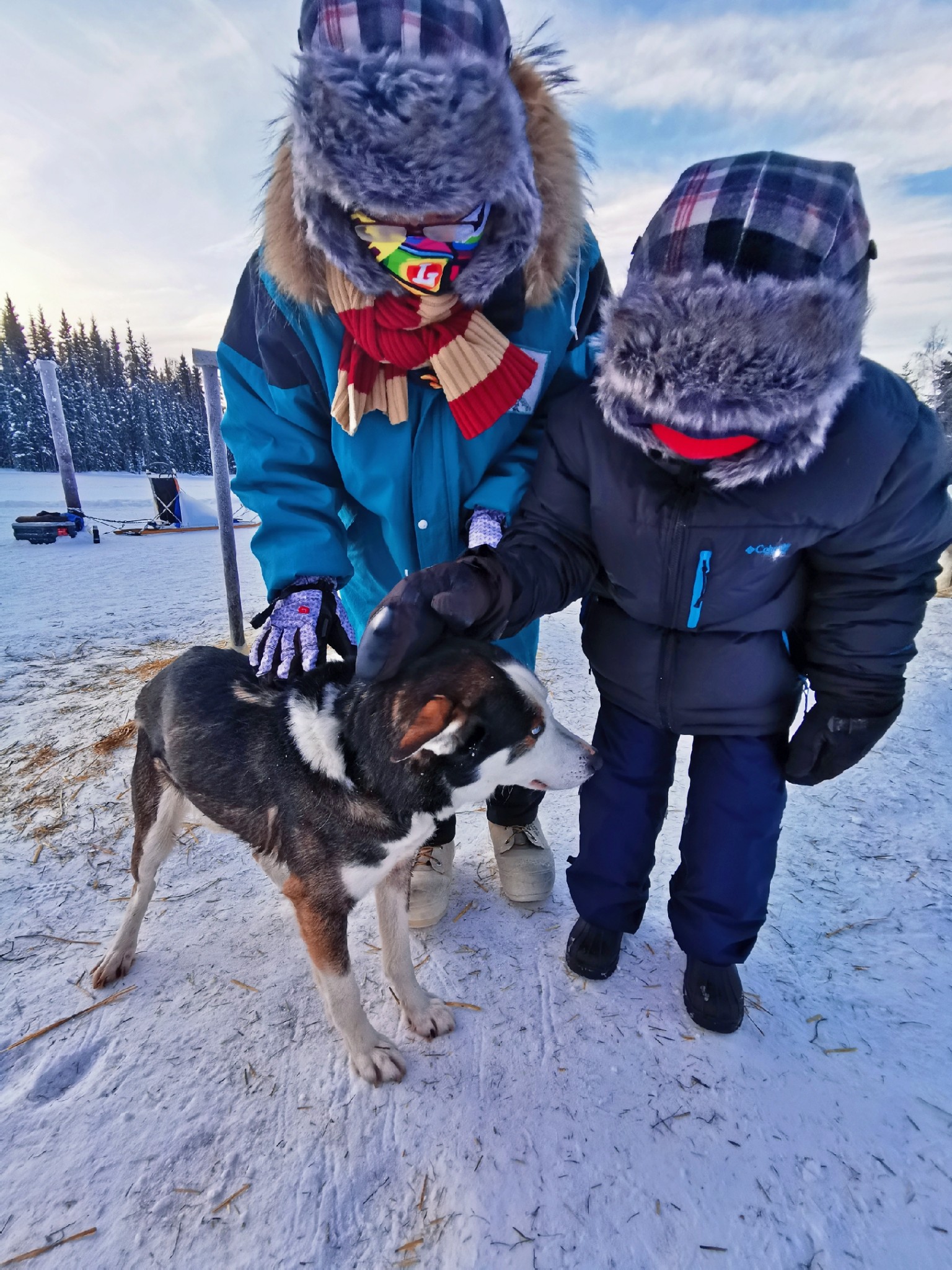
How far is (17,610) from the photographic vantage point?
23.7 feet

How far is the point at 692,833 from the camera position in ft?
7.60

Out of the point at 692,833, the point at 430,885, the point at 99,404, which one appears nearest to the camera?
the point at 692,833

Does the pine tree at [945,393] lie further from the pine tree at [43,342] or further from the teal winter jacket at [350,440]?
the pine tree at [43,342]

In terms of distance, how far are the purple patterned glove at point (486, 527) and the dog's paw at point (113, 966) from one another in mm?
2132

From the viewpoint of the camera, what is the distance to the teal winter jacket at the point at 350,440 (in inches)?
91.6

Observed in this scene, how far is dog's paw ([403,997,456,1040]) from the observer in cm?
216

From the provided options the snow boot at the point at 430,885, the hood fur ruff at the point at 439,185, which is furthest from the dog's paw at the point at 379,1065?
the hood fur ruff at the point at 439,185

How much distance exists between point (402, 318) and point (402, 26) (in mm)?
749

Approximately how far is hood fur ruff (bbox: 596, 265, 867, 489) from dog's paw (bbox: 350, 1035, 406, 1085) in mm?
2181

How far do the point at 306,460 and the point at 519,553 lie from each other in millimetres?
995

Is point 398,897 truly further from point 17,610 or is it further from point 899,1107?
point 17,610

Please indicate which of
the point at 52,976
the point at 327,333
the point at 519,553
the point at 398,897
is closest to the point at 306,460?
the point at 327,333

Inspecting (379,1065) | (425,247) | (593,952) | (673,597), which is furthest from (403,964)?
(425,247)

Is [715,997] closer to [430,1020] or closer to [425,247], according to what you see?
[430,1020]
